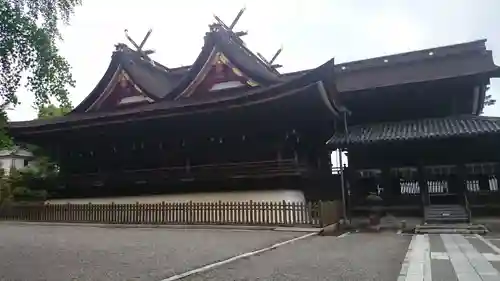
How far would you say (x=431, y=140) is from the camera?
620 inches

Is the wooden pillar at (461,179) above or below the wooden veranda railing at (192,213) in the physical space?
above

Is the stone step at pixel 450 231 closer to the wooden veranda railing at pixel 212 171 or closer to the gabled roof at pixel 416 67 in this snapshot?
the wooden veranda railing at pixel 212 171

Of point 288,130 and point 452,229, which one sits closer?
point 452,229

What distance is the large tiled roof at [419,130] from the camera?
15.1 m

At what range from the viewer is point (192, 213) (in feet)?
52.2

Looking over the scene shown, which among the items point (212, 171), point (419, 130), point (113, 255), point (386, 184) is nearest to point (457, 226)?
point (386, 184)

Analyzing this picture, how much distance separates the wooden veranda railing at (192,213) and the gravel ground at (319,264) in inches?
160

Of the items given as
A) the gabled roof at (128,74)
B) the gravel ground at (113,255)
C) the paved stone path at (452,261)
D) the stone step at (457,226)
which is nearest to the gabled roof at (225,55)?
the gabled roof at (128,74)

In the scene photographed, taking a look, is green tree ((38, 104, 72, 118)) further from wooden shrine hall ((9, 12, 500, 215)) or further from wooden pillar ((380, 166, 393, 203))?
wooden pillar ((380, 166, 393, 203))

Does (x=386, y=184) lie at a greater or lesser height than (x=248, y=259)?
greater

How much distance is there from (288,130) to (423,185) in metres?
5.60

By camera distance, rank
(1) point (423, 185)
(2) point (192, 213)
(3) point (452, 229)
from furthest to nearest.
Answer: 1. (1) point (423, 185)
2. (2) point (192, 213)
3. (3) point (452, 229)

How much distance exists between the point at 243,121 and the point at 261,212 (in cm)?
420

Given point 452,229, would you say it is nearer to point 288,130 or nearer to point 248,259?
point 288,130
